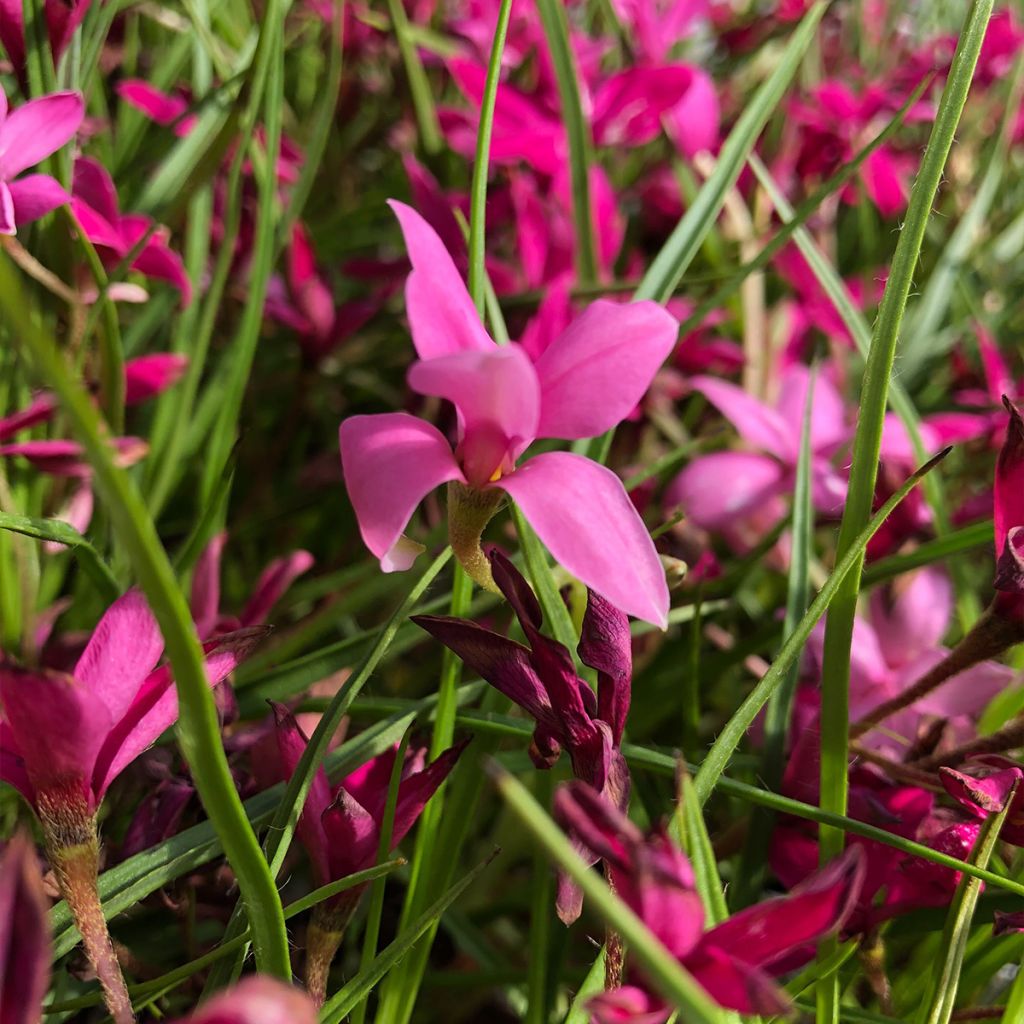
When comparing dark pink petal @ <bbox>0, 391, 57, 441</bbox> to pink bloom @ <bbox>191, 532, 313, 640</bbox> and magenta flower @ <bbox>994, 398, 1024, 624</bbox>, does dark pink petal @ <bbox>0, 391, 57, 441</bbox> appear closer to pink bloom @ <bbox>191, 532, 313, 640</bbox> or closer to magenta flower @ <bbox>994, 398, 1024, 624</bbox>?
pink bloom @ <bbox>191, 532, 313, 640</bbox>

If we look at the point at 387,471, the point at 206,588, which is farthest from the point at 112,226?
the point at 387,471

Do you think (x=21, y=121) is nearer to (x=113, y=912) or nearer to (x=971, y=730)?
(x=113, y=912)

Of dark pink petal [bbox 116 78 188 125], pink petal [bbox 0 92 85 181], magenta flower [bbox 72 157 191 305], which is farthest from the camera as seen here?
dark pink petal [bbox 116 78 188 125]

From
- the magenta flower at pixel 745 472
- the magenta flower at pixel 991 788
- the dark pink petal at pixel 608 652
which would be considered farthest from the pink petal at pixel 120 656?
the magenta flower at pixel 745 472

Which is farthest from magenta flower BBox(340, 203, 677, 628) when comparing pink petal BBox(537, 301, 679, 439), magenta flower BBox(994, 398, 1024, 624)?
magenta flower BBox(994, 398, 1024, 624)

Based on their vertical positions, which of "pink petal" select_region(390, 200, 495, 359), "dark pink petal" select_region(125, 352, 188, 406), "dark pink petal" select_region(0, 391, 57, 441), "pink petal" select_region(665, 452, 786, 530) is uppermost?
"pink petal" select_region(390, 200, 495, 359)

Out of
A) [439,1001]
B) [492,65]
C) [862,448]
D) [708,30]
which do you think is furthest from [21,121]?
[708,30]
